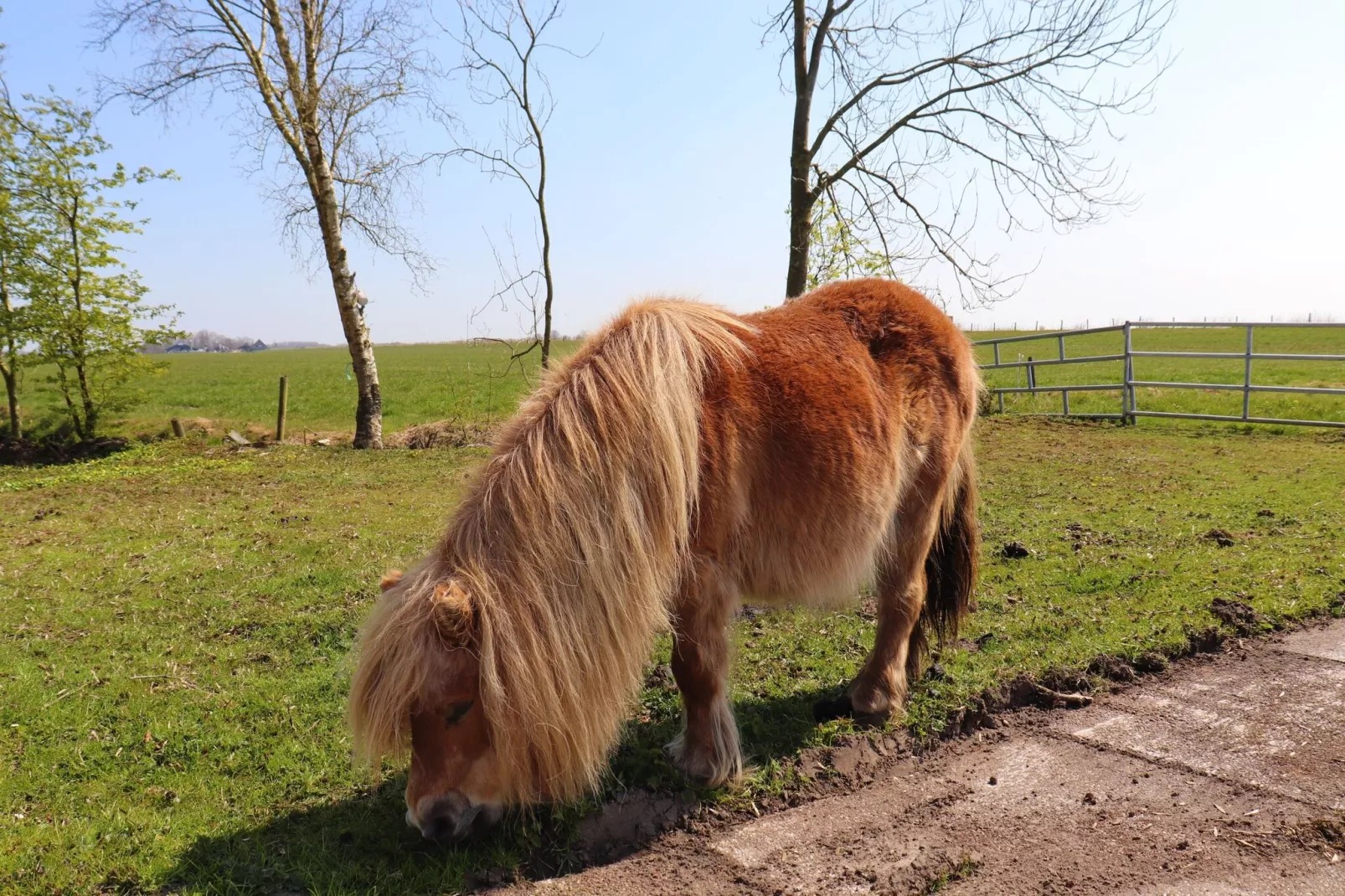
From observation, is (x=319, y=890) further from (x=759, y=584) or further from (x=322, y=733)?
(x=759, y=584)

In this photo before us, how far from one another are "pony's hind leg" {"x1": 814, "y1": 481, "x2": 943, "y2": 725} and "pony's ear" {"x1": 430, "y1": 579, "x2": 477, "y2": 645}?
1.98 meters

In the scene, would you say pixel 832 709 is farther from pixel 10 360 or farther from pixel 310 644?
pixel 10 360

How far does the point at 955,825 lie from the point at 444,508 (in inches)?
264

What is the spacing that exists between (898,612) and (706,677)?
127 cm

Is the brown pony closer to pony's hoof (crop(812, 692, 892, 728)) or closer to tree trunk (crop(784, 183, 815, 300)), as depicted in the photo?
pony's hoof (crop(812, 692, 892, 728))

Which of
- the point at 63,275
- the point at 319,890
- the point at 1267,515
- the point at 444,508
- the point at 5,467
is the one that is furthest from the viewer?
the point at 63,275

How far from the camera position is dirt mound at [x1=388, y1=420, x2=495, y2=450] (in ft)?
47.5

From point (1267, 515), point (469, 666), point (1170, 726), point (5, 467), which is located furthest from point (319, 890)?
point (5, 467)

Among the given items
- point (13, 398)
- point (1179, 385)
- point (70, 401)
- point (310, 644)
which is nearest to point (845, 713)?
point (310, 644)

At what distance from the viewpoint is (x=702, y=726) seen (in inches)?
127

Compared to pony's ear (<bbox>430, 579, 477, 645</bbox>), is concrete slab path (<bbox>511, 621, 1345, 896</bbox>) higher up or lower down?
lower down

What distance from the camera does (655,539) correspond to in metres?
2.94

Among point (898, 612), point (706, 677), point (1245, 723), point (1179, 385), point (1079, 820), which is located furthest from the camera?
point (1179, 385)

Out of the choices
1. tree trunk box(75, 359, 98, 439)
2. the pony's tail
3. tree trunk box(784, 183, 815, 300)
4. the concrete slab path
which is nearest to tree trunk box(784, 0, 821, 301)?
tree trunk box(784, 183, 815, 300)
